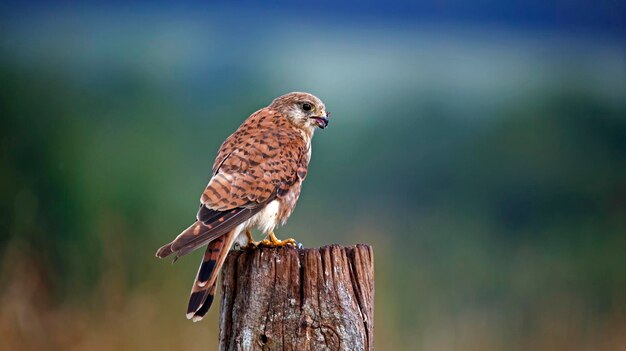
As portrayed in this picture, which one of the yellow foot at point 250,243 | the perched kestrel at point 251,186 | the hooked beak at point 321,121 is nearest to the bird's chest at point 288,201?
the perched kestrel at point 251,186

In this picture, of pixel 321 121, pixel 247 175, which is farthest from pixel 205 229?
pixel 321 121

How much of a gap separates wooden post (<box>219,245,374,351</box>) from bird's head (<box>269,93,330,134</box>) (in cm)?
121

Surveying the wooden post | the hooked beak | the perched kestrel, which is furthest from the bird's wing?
the wooden post

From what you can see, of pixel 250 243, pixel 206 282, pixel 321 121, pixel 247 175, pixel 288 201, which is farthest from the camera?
pixel 321 121

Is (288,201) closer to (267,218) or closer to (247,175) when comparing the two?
(267,218)

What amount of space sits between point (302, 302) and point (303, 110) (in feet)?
4.61

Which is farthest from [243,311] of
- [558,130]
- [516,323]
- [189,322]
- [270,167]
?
[558,130]

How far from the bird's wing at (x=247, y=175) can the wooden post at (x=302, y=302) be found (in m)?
0.27

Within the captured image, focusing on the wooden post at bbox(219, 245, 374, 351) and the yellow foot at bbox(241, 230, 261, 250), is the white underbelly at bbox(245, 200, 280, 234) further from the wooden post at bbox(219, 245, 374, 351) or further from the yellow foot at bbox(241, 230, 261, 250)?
the wooden post at bbox(219, 245, 374, 351)

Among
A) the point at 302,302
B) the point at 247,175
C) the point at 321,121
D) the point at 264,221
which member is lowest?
the point at 302,302

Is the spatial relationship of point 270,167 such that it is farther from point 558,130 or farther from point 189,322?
point 558,130

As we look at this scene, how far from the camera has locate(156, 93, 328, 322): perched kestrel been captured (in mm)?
2779

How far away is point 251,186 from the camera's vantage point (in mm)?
3186

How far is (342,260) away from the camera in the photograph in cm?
259
